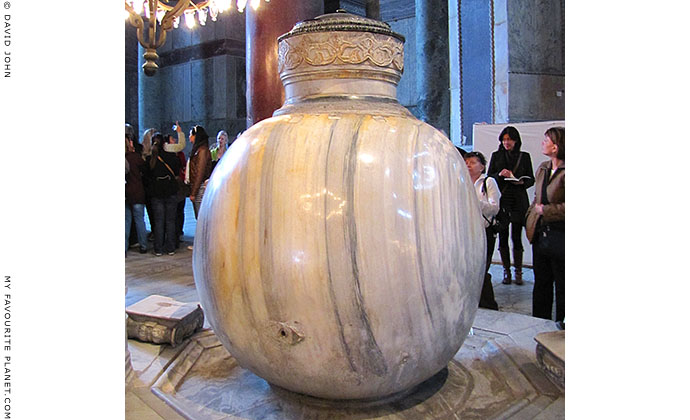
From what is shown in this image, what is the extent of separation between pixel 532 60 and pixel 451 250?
586 cm

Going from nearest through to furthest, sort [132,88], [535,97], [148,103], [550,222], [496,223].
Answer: [550,222]
[496,223]
[535,97]
[148,103]
[132,88]

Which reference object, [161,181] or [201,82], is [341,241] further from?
[201,82]

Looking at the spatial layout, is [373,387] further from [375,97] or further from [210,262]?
[375,97]

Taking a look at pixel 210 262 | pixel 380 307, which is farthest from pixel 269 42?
pixel 380 307

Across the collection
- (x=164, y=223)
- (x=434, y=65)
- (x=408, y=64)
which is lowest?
(x=164, y=223)

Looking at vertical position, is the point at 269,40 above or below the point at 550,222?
above

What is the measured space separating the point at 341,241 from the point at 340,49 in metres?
0.79

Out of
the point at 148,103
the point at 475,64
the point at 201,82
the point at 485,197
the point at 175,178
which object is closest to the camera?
the point at 485,197

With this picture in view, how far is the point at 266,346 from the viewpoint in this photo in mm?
1987

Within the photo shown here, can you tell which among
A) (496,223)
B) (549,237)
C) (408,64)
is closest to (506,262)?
(496,223)

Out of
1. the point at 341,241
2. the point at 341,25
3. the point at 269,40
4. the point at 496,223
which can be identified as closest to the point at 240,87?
the point at 269,40

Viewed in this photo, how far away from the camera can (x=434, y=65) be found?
31.3ft

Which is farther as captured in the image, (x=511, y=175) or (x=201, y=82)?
(x=201, y=82)

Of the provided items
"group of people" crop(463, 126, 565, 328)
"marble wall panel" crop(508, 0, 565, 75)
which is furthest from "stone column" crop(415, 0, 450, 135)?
"group of people" crop(463, 126, 565, 328)
